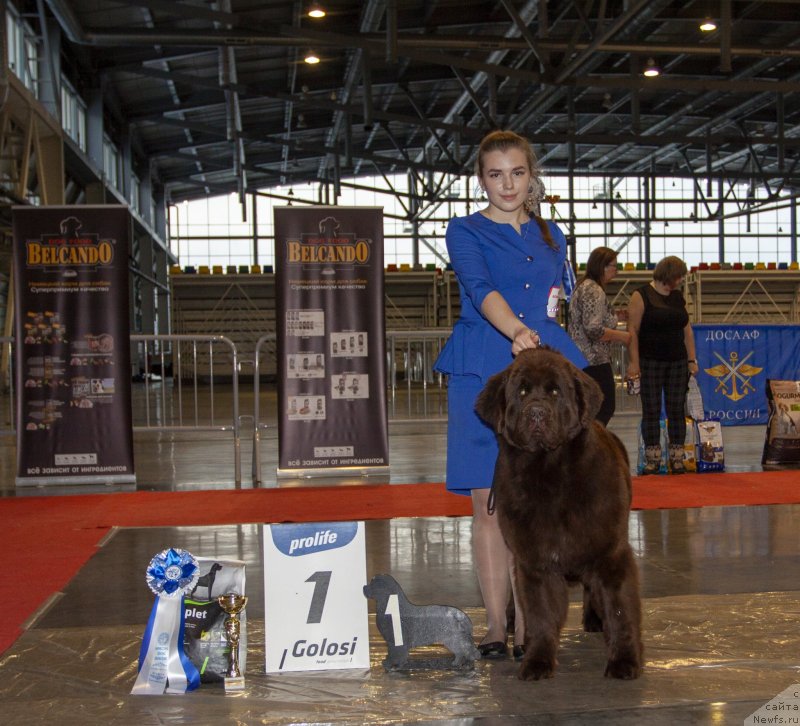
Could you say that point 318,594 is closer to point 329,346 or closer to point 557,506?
point 557,506

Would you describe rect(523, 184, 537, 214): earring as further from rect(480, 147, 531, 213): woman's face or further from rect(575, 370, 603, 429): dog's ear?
rect(575, 370, 603, 429): dog's ear

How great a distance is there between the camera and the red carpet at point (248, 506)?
15.6ft

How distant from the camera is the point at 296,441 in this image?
23.0ft

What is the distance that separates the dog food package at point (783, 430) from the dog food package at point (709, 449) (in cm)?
52

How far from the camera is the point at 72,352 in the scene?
6.75m

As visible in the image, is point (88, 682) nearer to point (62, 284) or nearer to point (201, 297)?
point (62, 284)

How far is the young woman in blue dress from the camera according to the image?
2871 millimetres

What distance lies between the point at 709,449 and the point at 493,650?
184 inches

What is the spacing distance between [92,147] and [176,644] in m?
19.4

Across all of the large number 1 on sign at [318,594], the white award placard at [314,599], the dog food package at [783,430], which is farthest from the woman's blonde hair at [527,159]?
the dog food package at [783,430]

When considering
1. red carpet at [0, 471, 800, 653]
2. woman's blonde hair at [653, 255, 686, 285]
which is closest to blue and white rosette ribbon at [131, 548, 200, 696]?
red carpet at [0, 471, 800, 653]

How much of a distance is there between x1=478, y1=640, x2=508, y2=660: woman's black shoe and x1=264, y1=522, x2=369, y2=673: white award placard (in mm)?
354

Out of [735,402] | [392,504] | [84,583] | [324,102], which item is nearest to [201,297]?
[324,102]

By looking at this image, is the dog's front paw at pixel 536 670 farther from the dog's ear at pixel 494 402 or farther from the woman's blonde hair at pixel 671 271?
the woman's blonde hair at pixel 671 271
